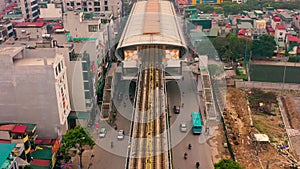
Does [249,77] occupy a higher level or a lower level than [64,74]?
lower

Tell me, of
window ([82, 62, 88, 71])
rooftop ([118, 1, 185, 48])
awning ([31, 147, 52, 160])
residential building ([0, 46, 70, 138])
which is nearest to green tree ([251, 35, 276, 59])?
rooftop ([118, 1, 185, 48])

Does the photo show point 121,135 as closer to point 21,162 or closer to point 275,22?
point 21,162

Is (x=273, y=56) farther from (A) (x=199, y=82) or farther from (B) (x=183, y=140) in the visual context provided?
(B) (x=183, y=140)

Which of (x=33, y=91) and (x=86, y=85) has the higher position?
(x=33, y=91)

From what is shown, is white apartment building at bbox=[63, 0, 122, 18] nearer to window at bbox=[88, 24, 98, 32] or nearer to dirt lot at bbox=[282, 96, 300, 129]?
window at bbox=[88, 24, 98, 32]

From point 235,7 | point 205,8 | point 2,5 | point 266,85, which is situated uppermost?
point 2,5

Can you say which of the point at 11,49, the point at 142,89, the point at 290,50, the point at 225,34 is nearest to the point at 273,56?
the point at 290,50

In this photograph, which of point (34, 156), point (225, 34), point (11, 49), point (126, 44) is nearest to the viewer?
point (34, 156)

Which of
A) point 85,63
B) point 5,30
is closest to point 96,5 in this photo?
point 5,30
